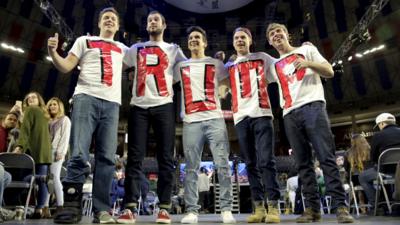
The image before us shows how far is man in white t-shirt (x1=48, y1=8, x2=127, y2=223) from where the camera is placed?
2477 mm

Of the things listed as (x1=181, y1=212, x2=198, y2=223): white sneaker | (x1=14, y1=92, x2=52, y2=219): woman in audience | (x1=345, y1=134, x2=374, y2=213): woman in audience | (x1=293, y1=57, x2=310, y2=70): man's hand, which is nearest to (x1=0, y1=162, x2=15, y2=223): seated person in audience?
(x1=14, y1=92, x2=52, y2=219): woman in audience

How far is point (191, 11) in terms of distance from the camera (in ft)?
48.3

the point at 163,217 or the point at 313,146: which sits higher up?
the point at 313,146

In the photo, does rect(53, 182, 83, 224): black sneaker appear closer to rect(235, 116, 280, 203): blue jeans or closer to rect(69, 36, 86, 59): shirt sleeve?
rect(69, 36, 86, 59): shirt sleeve

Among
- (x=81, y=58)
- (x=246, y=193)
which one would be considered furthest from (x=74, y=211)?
(x=246, y=193)

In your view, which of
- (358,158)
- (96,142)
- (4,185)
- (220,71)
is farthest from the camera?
(358,158)

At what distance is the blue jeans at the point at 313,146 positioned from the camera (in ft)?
8.73

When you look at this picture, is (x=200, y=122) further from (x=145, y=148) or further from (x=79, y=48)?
(x=79, y=48)

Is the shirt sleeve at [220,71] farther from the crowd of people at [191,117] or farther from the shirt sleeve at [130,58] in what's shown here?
the shirt sleeve at [130,58]

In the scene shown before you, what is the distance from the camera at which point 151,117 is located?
9.18 ft

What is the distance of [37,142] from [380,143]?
395cm

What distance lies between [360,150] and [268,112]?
2.73 m

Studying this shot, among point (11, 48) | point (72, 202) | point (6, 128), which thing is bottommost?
point (72, 202)

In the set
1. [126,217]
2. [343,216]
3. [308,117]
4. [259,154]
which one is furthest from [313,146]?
[126,217]
